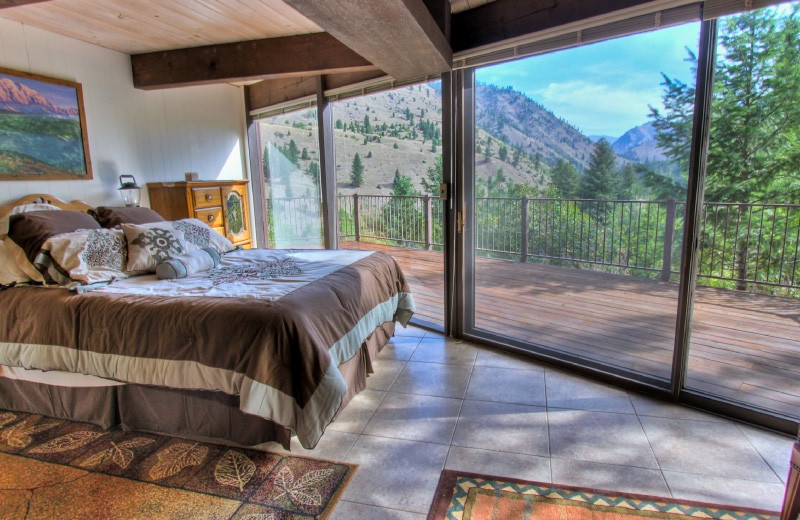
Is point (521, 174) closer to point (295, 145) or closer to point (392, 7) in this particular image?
point (392, 7)

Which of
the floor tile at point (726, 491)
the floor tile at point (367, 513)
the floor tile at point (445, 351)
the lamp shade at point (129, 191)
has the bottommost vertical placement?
the floor tile at point (367, 513)

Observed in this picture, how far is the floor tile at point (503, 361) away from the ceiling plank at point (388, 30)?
81.8 inches

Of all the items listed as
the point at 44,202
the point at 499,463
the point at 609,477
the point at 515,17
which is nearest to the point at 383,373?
the point at 499,463

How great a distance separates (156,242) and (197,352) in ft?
3.64

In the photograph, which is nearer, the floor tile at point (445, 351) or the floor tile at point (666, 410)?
the floor tile at point (666, 410)

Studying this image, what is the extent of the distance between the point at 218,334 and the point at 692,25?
2739 mm

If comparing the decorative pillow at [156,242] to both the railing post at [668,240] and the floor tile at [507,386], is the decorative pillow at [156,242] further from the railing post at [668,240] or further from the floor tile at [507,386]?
the railing post at [668,240]

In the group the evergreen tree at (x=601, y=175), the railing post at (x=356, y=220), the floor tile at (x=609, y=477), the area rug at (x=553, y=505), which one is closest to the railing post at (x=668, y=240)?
the evergreen tree at (x=601, y=175)

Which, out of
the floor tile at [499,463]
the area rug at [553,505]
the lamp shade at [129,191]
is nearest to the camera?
the area rug at [553,505]

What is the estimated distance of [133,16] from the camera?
276 centimetres

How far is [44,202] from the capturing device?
2.84 meters

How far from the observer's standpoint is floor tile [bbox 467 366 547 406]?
2469mm

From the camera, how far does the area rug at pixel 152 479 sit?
1647 mm

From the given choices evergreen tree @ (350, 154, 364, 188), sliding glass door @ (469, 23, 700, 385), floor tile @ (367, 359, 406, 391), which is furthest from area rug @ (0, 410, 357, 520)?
evergreen tree @ (350, 154, 364, 188)
